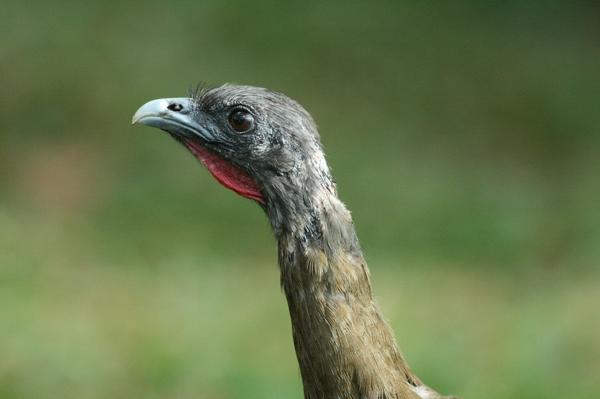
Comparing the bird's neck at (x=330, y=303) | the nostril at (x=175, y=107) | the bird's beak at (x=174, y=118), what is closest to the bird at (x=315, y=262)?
the bird's neck at (x=330, y=303)

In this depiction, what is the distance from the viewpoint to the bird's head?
352 cm

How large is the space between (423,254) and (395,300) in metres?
0.90

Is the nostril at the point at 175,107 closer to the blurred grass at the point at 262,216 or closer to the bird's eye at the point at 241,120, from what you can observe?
the bird's eye at the point at 241,120

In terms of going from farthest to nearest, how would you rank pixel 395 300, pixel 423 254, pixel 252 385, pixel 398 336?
pixel 423 254, pixel 395 300, pixel 398 336, pixel 252 385

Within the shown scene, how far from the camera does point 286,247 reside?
11.3 feet

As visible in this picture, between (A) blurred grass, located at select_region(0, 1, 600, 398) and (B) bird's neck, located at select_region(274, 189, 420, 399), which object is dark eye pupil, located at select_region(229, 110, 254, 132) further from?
(A) blurred grass, located at select_region(0, 1, 600, 398)

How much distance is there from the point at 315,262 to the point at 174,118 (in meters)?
0.87

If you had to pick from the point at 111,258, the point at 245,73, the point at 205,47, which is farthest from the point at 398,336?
the point at 205,47

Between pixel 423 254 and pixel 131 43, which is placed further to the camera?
pixel 131 43

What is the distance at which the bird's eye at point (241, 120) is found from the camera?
370cm

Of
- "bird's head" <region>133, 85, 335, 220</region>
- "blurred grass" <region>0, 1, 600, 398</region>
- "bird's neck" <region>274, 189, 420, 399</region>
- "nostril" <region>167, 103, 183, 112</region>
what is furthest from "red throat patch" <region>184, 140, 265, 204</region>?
"blurred grass" <region>0, 1, 600, 398</region>

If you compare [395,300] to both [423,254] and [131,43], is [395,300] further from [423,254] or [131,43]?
[131,43]

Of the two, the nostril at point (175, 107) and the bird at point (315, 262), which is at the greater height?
the nostril at point (175, 107)

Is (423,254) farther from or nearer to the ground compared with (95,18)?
nearer to the ground
